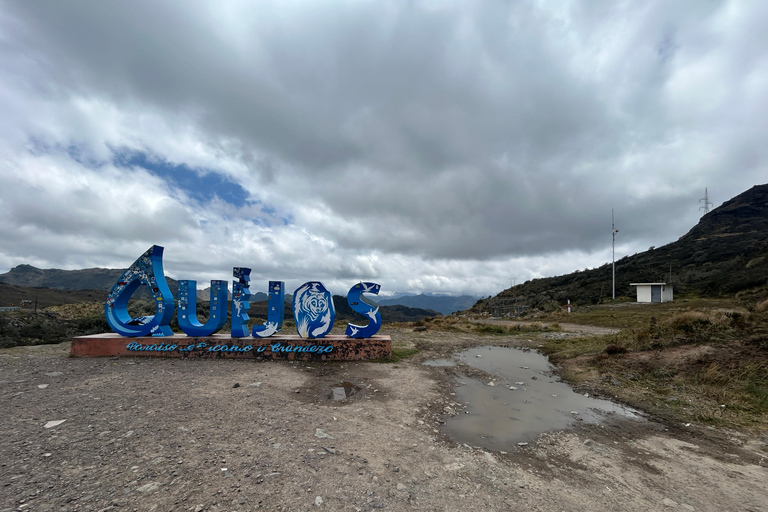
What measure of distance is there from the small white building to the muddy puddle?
30.7m

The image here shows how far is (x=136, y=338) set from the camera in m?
10.5

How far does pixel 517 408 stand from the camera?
677 cm

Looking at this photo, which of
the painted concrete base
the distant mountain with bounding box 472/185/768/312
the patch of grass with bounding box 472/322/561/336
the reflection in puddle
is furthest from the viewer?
the distant mountain with bounding box 472/185/768/312

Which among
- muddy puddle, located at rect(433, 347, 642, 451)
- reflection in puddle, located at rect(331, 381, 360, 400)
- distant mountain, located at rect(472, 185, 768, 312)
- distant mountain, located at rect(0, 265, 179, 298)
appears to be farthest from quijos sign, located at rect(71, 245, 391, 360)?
distant mountain, located at rect(0, 265, 179, 298)

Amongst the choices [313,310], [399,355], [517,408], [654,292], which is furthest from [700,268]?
[313,310]

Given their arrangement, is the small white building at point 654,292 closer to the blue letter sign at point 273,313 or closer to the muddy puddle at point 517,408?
the muddy puddle at point 517,408

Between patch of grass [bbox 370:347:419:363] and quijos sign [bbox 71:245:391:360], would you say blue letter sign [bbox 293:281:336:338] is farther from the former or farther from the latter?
patch of grass [bbox 370:347:419:363]

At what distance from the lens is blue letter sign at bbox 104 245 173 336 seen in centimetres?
1059

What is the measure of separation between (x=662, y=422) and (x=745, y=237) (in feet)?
215

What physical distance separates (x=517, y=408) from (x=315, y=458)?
183 inches

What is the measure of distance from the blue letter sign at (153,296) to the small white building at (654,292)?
4056 cm

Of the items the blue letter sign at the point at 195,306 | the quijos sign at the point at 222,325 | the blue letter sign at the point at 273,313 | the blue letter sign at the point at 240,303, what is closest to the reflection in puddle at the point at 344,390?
the quijos sign at the point at 222,325

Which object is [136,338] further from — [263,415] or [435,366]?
[435,366]

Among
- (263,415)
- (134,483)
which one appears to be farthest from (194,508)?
(263,415)
